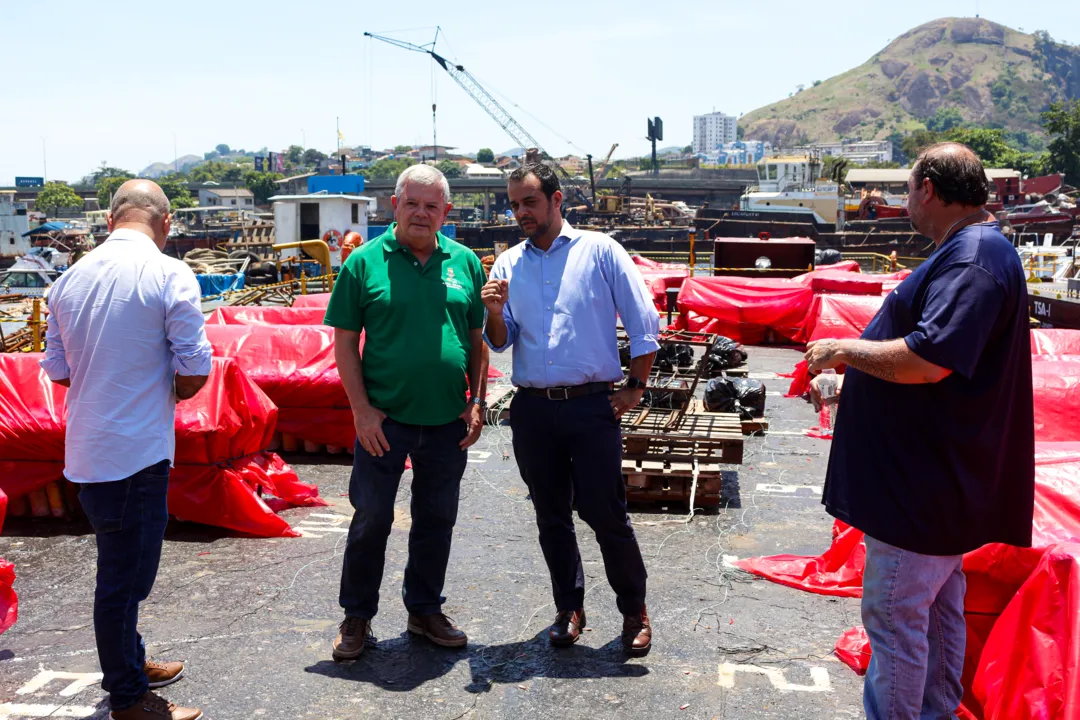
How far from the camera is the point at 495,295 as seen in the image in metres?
3.82

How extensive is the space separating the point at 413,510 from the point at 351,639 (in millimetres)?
571

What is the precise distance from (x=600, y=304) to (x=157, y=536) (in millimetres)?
1895

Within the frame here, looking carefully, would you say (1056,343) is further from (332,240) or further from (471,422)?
(332,240)

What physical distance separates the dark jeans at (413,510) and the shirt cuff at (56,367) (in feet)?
3.62

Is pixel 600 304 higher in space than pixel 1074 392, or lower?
higher

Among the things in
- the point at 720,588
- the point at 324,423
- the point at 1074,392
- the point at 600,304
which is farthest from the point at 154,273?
the point at 1074,392

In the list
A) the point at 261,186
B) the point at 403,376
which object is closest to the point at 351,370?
the point at 403,376

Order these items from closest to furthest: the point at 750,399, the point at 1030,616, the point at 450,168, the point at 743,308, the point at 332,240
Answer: the point at 1030,616, the point at 750,399, the point at 743,308, the point at 332,240, the point at 450,168

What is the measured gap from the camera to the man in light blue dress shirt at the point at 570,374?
3.85 meters

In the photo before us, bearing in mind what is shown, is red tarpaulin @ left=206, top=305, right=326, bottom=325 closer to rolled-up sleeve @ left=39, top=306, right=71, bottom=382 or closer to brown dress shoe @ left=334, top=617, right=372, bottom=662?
brown dress shoe @ left=334, top=617, right=372, bottom=662

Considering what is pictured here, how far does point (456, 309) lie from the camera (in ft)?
12.9

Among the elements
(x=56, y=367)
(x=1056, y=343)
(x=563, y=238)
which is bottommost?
(x=1056, y=343)

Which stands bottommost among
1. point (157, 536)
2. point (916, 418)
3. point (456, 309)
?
point (157, 536)

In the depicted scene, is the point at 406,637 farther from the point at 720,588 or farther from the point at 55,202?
the point at 55,202
